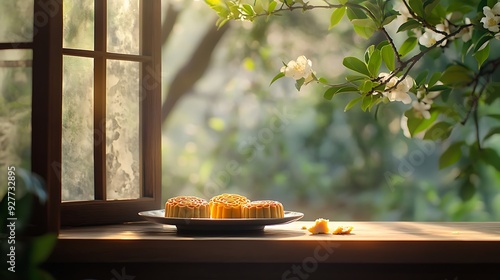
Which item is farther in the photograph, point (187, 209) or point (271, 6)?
point (187, 209)

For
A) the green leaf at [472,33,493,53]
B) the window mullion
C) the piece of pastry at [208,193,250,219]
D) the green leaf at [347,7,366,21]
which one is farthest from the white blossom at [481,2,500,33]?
the window mullion

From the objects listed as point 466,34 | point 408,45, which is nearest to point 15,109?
point 408,45

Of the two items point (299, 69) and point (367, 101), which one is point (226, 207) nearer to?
point (299, 69)

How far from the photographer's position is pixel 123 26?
2.11 m

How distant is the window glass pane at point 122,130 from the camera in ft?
6.69

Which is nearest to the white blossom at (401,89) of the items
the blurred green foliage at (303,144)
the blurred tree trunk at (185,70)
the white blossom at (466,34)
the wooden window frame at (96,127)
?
the white blossom at (466,34)

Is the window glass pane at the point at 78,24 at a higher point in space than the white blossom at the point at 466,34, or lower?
higher

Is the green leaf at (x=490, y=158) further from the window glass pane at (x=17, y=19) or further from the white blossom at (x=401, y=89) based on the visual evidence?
the window glass pane at (x=17, y=19)

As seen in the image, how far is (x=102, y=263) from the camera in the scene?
1617 millimetres

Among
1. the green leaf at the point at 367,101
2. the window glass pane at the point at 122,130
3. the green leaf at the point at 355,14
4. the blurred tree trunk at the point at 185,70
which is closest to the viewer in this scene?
the green leaf at the point at 367,101

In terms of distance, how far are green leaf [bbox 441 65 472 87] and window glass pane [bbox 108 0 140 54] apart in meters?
A: 1.36

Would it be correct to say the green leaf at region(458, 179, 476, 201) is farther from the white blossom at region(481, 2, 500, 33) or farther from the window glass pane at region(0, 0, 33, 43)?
the window glass pane at region(0, 0, 33, 43)

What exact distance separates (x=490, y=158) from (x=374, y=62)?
22.2 inches

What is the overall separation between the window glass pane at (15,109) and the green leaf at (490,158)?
1090 mm
